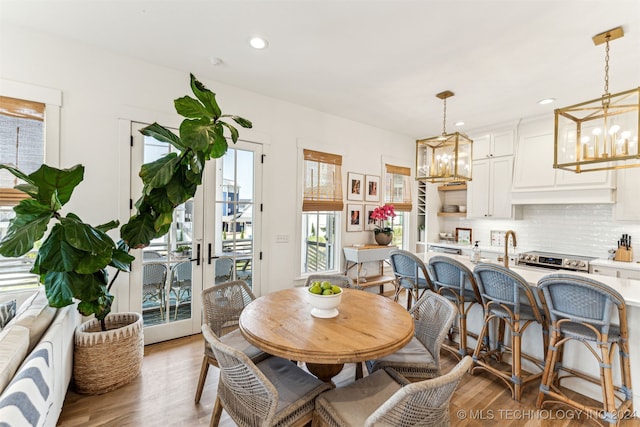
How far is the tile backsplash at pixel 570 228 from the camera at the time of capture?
377cm

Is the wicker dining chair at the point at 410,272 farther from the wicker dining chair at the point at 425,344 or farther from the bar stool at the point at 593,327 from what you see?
the bar stool at the point at 593,327

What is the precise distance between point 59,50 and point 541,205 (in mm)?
6182

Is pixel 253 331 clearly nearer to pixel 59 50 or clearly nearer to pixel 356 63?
pixel 356 63

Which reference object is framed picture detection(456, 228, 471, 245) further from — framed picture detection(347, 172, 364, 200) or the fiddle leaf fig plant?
the fiddle leaf fig plant

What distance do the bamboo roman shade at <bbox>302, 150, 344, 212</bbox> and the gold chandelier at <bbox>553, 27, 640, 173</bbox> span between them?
267 cm

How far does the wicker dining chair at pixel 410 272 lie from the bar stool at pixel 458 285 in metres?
0.14

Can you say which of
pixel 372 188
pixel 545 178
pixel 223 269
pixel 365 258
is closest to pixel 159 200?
pixel 223 269

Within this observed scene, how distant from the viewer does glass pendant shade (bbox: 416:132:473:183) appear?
3.00 m

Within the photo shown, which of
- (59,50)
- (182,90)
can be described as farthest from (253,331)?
(59,50)

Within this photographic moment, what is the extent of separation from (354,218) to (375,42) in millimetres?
2720

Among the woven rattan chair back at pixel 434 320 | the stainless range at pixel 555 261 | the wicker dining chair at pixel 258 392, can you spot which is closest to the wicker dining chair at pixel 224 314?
the wicker dining chair at pixel 258 392

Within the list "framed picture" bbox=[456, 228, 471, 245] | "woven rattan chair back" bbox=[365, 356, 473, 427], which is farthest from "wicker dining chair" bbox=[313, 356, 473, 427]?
"framed picture" bbox=[456, 228, 471, 245]

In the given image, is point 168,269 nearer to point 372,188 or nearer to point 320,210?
point 320,210

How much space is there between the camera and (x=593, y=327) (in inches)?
72.7
